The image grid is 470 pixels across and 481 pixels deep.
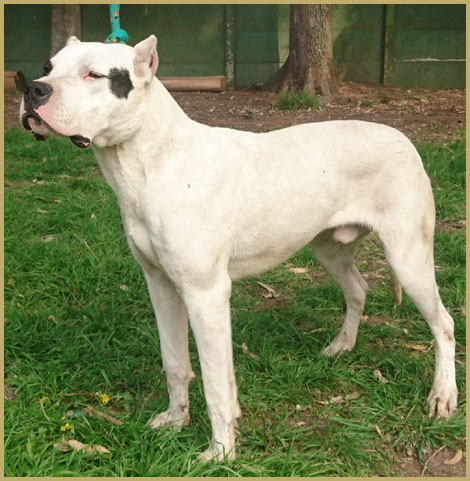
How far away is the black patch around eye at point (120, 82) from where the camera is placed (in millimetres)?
2684

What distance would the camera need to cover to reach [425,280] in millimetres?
3457

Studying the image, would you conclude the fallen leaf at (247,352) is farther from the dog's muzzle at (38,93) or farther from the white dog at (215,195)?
the dog's muzzle at (38,93)

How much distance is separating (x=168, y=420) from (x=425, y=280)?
1.50 m

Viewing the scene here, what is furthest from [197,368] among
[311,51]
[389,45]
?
[389,45]

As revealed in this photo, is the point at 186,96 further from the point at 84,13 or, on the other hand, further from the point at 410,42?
the point at 410,42

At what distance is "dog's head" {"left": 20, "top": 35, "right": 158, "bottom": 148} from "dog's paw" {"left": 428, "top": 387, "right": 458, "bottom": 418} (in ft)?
6.71

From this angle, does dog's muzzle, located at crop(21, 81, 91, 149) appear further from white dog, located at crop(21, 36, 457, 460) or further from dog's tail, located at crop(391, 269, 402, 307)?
dog's tail, located at crop(391, 269, 402, 307)

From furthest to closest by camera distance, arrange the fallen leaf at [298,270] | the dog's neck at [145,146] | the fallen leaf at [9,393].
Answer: the fallen leaf at [298,270] < the fallen leaf at [9,393] < the dog's neck at [145,146]

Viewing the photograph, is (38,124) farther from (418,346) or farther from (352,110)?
(352,110)

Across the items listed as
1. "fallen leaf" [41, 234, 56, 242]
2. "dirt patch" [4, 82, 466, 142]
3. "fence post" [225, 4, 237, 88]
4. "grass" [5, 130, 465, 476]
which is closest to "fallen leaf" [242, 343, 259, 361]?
"grass" [5, 130, 465, 476]

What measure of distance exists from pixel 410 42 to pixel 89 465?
33.3ft

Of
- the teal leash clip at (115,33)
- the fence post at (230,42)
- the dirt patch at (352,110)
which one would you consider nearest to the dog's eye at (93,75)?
the teal leash clip at (115,33)

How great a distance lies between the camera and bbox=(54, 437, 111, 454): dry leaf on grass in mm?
3002

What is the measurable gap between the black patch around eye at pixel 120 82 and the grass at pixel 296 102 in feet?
22.6
